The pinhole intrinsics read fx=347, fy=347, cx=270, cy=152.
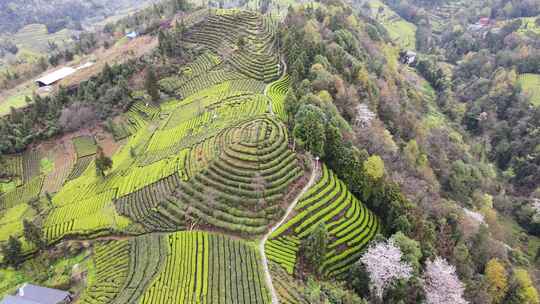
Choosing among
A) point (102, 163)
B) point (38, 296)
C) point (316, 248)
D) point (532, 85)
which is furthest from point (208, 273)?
point (532, 85)

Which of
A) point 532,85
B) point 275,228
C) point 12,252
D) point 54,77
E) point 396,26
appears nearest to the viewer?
point 275,228

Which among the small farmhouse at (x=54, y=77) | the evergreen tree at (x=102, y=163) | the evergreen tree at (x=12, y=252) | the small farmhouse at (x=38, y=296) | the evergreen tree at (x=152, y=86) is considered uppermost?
the evergreen tree at (x=152, y=86)

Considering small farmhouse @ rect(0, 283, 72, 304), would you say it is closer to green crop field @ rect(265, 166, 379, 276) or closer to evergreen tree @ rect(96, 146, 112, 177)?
evergreen tree @ rect(96, 146, 112, 177)

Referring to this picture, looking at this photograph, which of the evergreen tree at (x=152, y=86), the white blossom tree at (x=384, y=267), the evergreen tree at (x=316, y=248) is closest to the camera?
the white blossom tree at (x=384, y=267)

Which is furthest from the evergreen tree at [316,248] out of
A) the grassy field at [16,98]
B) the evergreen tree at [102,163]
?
the grassy field at [16,98]

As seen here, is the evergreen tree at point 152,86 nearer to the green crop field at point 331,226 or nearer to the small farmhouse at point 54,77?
the small farmhouse at point 54,77

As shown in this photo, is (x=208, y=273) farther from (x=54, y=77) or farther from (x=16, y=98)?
(x=54, y=77)

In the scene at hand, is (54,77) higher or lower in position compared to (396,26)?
higher

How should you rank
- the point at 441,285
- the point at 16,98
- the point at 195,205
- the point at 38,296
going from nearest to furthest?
1. the point at 38,296
2. the point at 441,285
3. the point at 195,205
4. the point at 16,98
